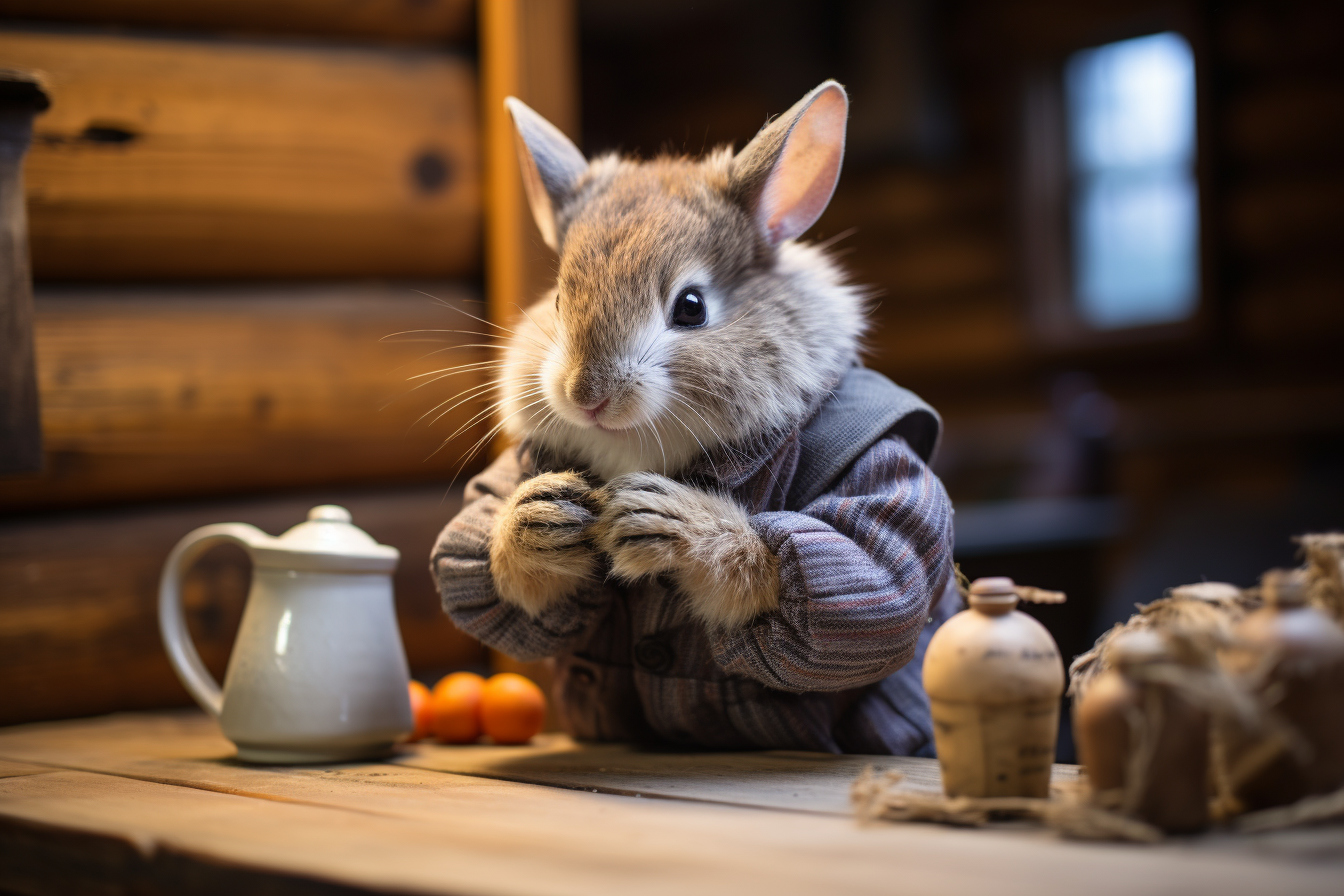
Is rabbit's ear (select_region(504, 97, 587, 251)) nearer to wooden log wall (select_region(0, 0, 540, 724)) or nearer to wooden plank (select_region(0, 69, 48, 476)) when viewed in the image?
wooden log wall (select_region(0, 0, 540, 724))

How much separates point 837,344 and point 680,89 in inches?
224

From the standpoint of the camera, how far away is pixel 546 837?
3.02 feet

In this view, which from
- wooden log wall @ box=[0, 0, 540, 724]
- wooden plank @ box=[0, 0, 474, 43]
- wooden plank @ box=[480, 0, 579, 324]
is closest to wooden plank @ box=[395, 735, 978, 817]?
wooden log wall @ box=[0, 0, 540, 724]

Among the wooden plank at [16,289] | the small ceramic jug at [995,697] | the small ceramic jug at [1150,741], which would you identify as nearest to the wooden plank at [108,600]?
the wooden plank at [16,289]

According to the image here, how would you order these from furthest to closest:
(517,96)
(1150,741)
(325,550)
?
(517,96)
(325,550)
(1150,741)

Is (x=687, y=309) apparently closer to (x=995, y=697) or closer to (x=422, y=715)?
(x=995, y=697)

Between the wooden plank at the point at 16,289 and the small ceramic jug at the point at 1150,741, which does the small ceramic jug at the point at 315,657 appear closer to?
the wooden plank at the point at 16,289

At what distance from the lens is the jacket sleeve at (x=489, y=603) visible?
126cm

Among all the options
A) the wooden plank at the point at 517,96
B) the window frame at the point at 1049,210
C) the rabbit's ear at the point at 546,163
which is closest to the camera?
the rabbit's ear at the point at 546,163

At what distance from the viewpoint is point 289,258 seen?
6.14ft

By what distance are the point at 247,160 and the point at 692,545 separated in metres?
1.12

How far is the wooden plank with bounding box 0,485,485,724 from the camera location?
64.7 inches

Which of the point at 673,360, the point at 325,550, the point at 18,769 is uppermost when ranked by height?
the point at 673,360

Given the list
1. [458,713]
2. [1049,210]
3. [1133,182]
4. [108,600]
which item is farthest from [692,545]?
[1049,210]
